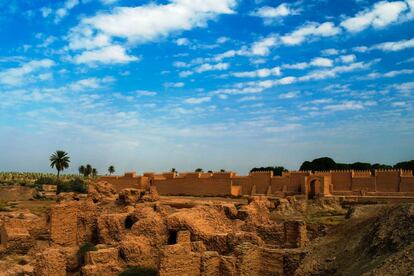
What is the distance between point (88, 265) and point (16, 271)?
7.66 ft

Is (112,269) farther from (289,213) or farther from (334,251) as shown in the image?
(289,213)

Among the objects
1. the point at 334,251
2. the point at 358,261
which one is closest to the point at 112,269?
the point at 334,251

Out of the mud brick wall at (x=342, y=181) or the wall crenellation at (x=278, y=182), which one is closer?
the wall crenellation at (x=278, y=182)

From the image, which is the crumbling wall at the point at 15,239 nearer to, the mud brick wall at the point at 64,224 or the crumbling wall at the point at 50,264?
the mud brick wall at the point at 64,224

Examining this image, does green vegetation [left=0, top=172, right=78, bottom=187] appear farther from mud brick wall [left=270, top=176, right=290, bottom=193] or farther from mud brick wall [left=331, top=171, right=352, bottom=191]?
mud brick wall [left=331, top=171, right=352, bottom=191]

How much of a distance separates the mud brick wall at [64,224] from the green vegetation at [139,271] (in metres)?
3.28

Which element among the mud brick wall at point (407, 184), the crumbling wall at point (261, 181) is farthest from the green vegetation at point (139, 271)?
the crumbling wall at point (261, 181)

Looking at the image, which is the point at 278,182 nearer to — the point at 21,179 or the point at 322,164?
the point at 322,164

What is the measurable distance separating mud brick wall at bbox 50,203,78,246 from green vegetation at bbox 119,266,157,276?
10.8ft

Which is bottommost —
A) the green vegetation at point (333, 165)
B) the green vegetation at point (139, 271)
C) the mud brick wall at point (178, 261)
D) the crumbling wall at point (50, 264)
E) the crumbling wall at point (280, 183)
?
the green vegetation at point (139, 271)

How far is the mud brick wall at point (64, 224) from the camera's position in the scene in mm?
12672

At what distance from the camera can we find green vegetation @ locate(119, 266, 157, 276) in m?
10.1

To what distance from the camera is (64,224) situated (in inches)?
507

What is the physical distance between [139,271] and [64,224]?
3649 millimetres
